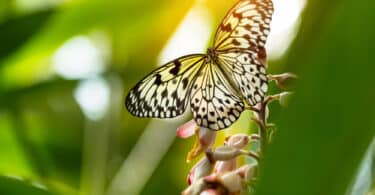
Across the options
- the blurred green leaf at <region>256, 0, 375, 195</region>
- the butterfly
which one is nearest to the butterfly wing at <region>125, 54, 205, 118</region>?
the butterfly

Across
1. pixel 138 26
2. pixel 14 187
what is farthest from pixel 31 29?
pixel 14 187

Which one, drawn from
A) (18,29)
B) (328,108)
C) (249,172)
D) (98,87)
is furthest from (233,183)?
(98,87)

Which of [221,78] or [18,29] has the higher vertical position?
[18,29]

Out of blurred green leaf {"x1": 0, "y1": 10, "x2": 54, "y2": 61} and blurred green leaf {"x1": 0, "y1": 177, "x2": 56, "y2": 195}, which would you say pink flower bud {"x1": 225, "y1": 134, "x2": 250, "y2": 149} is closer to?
blurred green leaf {"x1": 0, "y1": 177, "x2": 56, "y2": 195}

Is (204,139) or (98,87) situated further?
(98,87)

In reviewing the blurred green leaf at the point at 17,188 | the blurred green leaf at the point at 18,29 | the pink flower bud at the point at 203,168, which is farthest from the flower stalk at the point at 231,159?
the blurred green leaf at the point at 18,29

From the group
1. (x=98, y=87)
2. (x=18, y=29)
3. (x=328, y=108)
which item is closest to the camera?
(x=328, y=108)

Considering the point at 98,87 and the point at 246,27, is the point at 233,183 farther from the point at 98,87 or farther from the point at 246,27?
the point at 98,87
